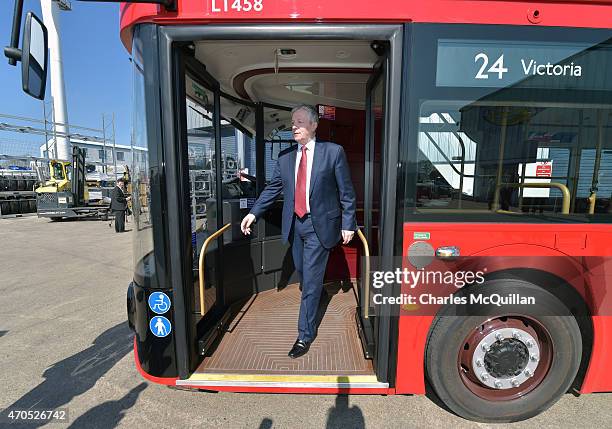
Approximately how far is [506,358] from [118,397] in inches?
104

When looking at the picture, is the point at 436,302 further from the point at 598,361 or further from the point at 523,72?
the point at 523,72

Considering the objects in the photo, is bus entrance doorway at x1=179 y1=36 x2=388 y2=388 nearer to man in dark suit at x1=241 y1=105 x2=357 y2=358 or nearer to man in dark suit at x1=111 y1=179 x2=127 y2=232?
man in dark suit at x1=241 y1=105 x2=357 y2=358

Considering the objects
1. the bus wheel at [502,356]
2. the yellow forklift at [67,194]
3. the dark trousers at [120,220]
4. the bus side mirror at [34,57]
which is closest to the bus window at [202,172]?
the bus side mirror at [34,57]

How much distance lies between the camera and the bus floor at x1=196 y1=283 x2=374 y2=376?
89.4 inches

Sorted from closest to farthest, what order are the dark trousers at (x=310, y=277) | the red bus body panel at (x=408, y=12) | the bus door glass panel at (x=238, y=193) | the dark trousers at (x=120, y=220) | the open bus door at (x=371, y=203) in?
the red bus body panel at (x=408, y=12) < the open bus door at (x=371, y=203) < the dark trousers at (x=310, y=277) < the bus door glass panel at (x=238, y=193) < the dark trousers at (x=120, y=220)

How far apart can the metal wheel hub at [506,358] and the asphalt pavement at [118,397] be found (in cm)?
29

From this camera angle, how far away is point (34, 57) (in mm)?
1659

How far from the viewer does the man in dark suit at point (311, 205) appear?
243 cm

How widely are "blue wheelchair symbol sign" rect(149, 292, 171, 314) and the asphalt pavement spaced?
0.70m

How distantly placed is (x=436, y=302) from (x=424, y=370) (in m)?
0.48

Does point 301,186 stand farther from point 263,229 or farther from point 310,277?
point 263,229

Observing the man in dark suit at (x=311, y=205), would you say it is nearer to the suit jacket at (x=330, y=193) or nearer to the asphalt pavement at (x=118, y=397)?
the suit jacket at (x=330, y=193)

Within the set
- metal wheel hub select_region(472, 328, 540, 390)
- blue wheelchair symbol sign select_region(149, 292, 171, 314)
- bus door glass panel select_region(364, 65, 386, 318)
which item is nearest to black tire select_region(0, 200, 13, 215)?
blue wheelchair symbol sign select_region(149, 292, 171, 314)

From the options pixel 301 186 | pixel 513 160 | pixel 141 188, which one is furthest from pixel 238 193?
pixel 513 160
